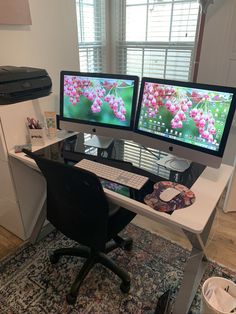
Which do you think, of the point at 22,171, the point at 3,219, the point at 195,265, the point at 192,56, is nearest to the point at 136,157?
the point at 195,265

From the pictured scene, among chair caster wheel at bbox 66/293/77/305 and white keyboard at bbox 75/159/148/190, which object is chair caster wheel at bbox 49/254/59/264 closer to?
chair caster wheel at bbox 66/293/77/305

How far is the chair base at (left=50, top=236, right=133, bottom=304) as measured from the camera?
1.40 m

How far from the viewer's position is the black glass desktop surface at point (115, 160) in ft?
3.84

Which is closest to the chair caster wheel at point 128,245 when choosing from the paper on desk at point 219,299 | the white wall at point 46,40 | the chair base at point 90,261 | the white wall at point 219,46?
the chair base at point 90,261

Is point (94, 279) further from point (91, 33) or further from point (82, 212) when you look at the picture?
point (91, 33)

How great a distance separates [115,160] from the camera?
145 centimetres

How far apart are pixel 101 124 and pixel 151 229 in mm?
933

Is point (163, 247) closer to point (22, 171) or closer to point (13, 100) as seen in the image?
point (22, 171)

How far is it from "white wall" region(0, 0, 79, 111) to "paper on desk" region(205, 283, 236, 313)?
1611 millimetres

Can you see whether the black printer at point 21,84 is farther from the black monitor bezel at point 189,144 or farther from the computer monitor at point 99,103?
the black monitor bezel at point 189,144

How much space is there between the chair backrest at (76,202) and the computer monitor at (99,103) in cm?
55

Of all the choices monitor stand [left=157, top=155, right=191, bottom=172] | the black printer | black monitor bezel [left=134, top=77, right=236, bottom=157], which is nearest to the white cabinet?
the black printer

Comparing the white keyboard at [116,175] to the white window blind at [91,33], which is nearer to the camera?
the white keyboard at [116,175]

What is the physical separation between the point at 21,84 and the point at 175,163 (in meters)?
1.06
